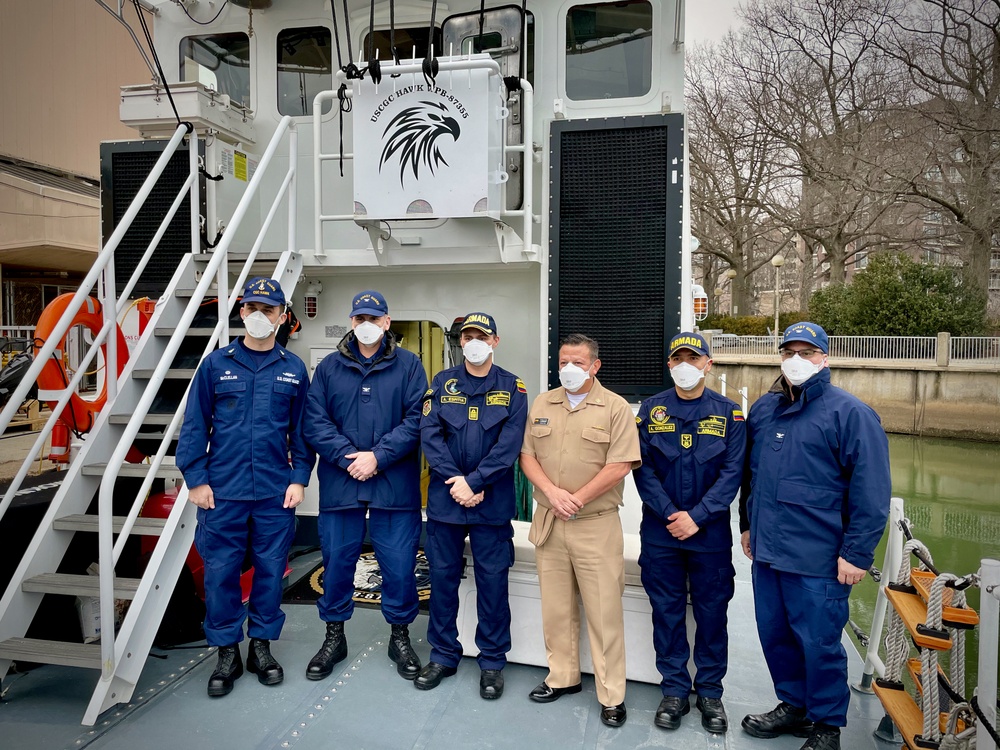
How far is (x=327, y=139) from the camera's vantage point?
5.49m

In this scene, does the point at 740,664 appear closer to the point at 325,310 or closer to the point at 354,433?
the point at 354,433

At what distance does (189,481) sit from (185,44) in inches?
164

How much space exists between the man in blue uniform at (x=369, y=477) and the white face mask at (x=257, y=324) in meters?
0.30

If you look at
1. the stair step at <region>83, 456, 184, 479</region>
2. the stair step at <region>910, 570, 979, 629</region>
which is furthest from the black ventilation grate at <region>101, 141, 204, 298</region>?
the stair step at <region>910, 570, 979, 629</region>

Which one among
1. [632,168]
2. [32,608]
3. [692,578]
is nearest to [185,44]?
[632,168]

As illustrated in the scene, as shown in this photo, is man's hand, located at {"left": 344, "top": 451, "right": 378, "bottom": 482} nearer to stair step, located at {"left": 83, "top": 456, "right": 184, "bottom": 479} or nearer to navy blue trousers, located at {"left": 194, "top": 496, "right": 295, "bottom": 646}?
navy blue trousers, located at {"left": 194, "top": 496, "right": 295, "bottom": 646}

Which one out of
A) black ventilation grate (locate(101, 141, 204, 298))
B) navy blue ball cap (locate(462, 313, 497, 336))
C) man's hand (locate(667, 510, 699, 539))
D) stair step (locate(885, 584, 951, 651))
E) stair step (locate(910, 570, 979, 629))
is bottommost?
stair step (locate(885, 584, 951, 651))

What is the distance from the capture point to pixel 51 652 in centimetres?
305

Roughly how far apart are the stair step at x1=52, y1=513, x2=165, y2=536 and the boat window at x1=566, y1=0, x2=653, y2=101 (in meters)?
3.94

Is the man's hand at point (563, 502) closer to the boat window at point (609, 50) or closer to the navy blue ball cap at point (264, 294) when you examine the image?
the navy blue ball cap at point (264, 294)

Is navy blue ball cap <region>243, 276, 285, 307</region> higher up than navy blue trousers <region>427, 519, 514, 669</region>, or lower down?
higher up

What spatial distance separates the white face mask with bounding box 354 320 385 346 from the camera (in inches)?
134

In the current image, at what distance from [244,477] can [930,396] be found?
65.3ft

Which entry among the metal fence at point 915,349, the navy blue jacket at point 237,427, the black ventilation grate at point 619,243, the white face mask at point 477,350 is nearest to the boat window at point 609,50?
the black ventilation grate at point 619,243
